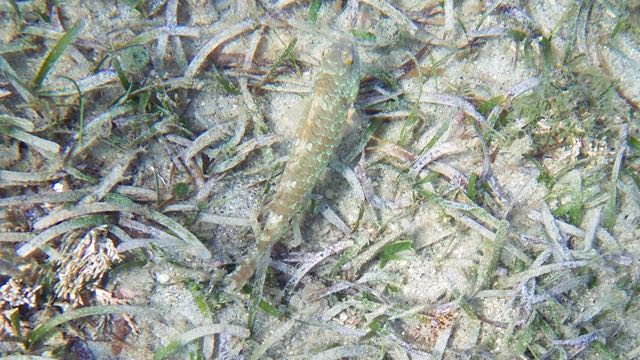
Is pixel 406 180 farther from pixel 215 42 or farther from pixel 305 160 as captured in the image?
pixel 215 42

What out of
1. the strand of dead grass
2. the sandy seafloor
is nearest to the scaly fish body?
the sandy seafloor

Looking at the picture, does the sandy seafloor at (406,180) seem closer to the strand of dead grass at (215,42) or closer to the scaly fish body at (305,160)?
the strand of dead grass at (215,42)

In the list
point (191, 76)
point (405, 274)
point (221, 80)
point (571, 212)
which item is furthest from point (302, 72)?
point (571, 212)

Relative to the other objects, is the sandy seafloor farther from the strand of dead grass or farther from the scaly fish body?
the scaly fish body

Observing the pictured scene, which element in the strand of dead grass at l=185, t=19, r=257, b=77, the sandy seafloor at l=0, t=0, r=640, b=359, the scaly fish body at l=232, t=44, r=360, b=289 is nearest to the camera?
the scaly fish body at l=232, t=44, r=360, b=289

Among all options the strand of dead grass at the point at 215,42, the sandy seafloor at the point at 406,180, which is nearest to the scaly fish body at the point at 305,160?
the sandy seafloor at the point at 406,180

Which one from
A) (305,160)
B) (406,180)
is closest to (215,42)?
(305,160)
